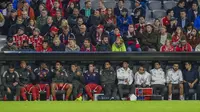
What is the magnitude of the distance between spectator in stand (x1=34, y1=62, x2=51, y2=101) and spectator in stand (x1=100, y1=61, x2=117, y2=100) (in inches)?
60.6

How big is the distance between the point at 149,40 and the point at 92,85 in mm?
2912

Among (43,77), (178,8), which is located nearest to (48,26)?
(43,77)

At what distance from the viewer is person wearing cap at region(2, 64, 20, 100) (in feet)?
63.4

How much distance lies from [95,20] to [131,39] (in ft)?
4.88

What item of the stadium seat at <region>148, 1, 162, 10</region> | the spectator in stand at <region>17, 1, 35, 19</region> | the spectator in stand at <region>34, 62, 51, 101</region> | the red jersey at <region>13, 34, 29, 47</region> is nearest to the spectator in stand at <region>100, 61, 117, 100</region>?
the spectator in stand at <region>34, 62, 51, 101</region>

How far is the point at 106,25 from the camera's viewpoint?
72.5 feet

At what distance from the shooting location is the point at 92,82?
64.5 feet

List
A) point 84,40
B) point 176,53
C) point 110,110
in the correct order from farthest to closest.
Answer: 1. point 84,40
2. point 176,53
3. point 110,110

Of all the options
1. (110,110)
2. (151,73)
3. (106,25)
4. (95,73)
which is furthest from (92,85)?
(110,110)

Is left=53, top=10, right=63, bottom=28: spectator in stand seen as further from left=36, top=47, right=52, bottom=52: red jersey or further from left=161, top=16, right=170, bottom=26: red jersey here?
left=161, top=16, right=170, bottom=26: red jersey

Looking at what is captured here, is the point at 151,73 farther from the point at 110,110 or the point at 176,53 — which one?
the point at 110,110

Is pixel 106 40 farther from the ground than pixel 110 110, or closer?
farther from the ground

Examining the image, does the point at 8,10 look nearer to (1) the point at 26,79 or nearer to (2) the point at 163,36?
(1) the point at 26,79

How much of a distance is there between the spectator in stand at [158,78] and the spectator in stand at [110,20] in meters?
2.83
